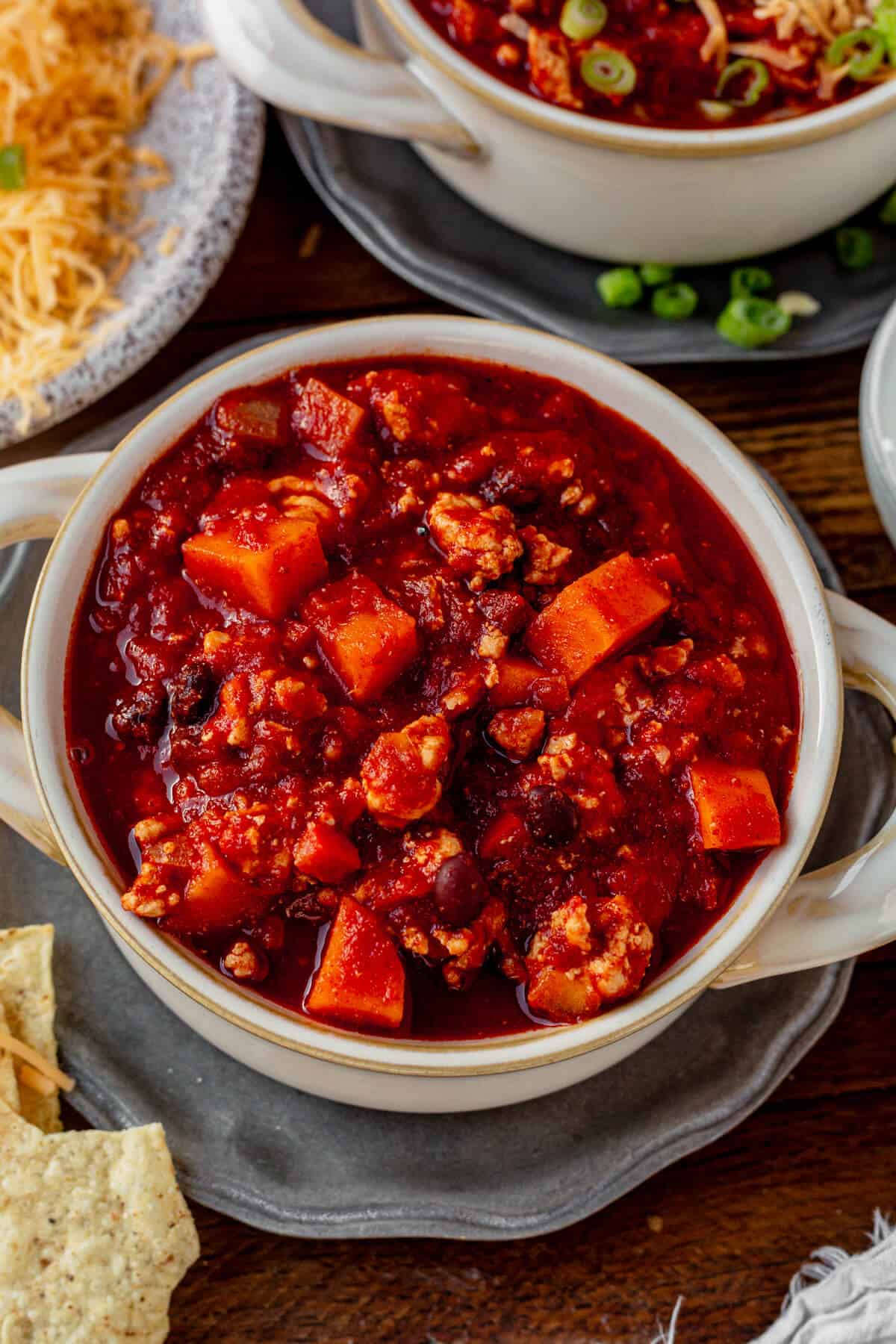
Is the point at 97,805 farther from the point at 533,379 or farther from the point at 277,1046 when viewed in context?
the point at 533,379

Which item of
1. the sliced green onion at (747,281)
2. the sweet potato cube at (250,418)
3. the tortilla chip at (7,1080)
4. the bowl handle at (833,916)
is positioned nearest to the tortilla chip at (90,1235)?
the tortilla chip at (7,1080)

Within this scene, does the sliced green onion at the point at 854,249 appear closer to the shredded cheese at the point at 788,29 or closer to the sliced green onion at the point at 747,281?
the sliced green onion at the point at 747,281

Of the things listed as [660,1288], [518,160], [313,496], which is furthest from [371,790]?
[518,160]

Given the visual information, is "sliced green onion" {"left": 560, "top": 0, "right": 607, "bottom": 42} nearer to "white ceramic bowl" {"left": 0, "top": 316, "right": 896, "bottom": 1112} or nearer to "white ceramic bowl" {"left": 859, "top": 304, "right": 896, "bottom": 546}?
"white ceramic bowl" {"left": 0, "top": 316, "right": 896, "bottom": 1112}

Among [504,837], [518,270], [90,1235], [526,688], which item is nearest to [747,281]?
[518,270]

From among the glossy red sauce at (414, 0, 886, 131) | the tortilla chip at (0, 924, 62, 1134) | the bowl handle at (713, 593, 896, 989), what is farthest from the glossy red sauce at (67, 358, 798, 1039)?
the glossy red sauce at (414, 0, 886, 131)
